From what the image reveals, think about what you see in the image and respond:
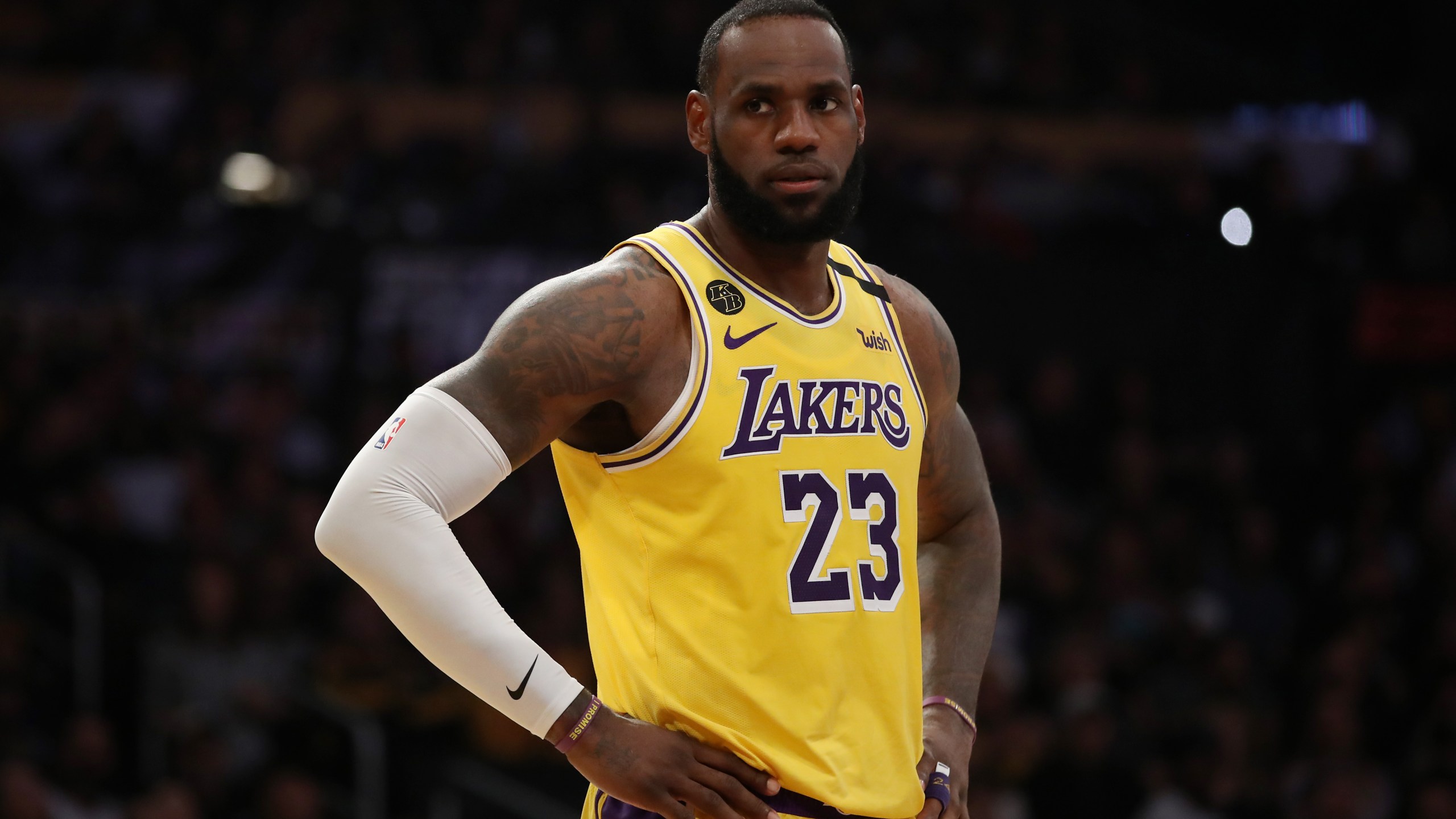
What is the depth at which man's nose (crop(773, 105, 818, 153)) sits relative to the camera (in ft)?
9.86

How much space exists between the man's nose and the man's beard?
0.09 meters

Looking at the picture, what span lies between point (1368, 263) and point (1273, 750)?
12.9ft

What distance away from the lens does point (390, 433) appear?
9.06 feet

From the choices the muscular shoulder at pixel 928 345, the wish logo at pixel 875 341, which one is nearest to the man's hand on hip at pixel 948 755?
the muscular shoulder at pixel 928 345

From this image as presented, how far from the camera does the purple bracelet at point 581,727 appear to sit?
2752mm

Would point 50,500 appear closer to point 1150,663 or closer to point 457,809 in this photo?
point 457,809

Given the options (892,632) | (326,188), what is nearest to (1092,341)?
(326,188)

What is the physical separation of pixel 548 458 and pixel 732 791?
23.1ft

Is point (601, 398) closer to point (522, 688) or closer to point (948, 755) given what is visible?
point (522, 688)

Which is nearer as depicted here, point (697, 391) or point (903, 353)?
point (697, 391)

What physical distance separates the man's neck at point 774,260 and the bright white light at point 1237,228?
28.9ft

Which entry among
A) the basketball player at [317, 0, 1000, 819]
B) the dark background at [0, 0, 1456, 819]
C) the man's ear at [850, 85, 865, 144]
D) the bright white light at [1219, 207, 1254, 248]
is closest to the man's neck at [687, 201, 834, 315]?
the basketball player at [317, 0, 1000, 819]

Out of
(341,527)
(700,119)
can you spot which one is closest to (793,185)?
(700,119)

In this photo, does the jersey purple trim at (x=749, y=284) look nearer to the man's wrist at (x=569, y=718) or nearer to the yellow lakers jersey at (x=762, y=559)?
the yellow lakers jersey at (x=762, y=559)
